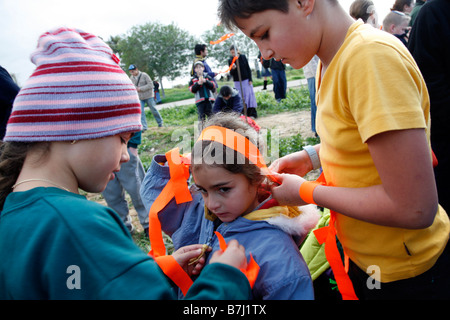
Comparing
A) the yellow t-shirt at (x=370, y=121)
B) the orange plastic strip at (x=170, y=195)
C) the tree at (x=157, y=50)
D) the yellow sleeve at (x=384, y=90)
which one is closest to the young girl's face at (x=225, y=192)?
Result: the orange plastic strip at (x=170, y=195)

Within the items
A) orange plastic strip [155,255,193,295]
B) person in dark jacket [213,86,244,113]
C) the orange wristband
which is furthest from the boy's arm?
person in dark jacket [213,86,244,113]

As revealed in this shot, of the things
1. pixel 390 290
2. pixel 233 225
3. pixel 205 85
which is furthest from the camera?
pixel 205 85

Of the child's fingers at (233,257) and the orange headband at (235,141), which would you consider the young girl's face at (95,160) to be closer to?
the child's fingers at (233,257)

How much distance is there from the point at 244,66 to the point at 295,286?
9.50 m

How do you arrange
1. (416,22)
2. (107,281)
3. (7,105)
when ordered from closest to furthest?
1. (107,281)
2. (416,22)
3. (7,105)

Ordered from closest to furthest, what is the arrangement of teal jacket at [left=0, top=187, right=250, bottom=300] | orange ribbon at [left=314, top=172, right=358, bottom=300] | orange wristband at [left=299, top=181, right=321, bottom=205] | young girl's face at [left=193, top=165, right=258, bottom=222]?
teal jacket at [left=0, top=187, right=250, bottom=300] < orange wristband at [left=299, top=181, right=321, bottom=205] < orange ribbon at [left=314, top=172, right=358, bottom=300] < young girl's face at [left=193, top=165, right=258, bottom=222]

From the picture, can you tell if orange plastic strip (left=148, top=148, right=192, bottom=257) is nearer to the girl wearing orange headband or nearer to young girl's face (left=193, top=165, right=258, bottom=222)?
the girl wearing orange headband

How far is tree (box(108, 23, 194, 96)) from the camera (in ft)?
164

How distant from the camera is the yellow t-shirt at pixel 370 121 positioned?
90 cm

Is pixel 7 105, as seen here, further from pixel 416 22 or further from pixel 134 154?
pixel 416 22

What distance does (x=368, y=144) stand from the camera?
0.97 meters

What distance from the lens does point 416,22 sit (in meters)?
2.04

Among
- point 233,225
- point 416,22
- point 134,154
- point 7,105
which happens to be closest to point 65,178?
point 233,225

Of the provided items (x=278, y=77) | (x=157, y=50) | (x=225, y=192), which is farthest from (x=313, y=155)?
(x=157, y=50)
